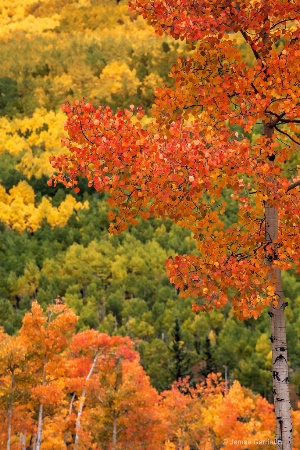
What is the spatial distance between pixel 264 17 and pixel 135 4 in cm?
179

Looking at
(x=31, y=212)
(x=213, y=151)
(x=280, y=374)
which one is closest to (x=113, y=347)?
(x=280, y=374)

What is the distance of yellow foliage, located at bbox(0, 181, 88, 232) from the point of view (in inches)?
7338

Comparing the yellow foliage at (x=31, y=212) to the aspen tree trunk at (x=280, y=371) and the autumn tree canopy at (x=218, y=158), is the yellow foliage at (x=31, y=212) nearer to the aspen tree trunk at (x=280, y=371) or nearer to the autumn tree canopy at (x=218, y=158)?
the autumn tree canopy at (x=218, y=158)

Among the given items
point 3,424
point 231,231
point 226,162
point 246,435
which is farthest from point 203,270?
point 246,435

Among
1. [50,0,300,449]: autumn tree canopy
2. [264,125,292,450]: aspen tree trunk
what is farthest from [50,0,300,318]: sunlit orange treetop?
[264,125,292,450]: aspen tree trunk

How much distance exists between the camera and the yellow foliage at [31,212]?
186375mm

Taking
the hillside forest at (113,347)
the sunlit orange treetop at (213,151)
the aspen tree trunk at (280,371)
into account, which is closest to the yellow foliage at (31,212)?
the hillside forest at (113,347)

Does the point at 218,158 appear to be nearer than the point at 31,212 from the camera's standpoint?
Yes

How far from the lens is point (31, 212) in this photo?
191 m

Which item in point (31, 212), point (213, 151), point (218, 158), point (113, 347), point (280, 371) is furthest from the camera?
point (31, 212)

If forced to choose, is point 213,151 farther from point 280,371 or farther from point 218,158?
point 280,371

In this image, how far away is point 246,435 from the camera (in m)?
60.9

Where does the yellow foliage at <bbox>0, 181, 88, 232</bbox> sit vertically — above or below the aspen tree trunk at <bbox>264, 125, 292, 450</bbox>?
above

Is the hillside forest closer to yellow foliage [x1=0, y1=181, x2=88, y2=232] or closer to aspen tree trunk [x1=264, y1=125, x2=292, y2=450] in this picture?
yellow foliage [x1=0, y1=181, x2=88, y2=232]
